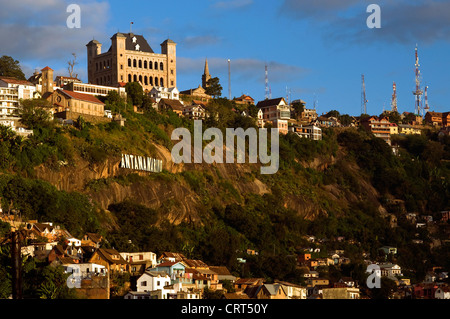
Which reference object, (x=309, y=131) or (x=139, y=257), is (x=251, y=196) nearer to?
(x=309, y=131)

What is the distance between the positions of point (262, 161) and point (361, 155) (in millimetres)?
20785

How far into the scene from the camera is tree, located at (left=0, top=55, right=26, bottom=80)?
115 m

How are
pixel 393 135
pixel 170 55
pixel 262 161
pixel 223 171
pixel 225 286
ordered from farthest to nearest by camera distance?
pixel 393 135 < pixel 170 55 < pixel 262 161 < pixel 223 171 < pixel 225 286

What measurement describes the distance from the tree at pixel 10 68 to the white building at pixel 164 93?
54.6 feet

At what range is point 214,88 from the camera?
456 ft

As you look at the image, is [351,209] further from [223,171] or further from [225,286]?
[225,286]

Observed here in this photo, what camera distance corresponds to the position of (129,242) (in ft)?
292

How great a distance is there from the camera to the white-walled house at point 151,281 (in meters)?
77.6

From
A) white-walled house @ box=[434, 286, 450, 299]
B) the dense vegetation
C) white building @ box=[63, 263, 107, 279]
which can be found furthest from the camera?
white-walled house @ box=[434, 286, 450, 299]

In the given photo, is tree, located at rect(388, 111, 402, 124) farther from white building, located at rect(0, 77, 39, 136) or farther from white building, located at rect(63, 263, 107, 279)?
white building, located at rect(63, 263, 107, 279)

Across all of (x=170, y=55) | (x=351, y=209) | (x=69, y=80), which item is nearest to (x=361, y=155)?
(x=351, y=209)

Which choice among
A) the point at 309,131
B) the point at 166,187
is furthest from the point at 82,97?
the point at 309,131

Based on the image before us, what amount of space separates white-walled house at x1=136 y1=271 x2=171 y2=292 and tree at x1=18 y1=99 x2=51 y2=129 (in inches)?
942

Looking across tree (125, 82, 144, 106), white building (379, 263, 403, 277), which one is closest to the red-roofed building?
tree (125, 82, 144, 106)
